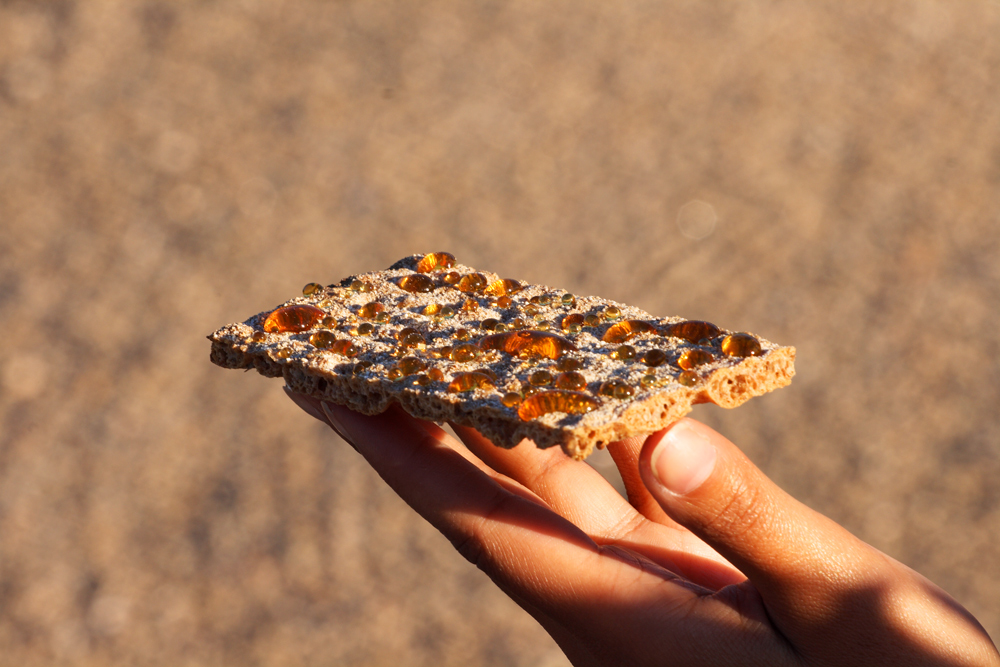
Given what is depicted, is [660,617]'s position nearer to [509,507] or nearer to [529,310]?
[509,507]

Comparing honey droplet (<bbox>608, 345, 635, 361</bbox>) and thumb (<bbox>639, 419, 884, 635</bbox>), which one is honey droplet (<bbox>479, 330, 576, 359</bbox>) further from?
thumb (<bbox>639, 419, 884, 635</bbox>)

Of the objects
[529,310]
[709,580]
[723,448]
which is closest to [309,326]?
[529,310]

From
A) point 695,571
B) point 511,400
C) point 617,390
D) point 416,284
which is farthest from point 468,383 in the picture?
point 695,571

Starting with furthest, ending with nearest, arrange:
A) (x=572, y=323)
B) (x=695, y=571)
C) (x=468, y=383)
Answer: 1. (x=695, y=571)
2. (x=572, y=323)
3. (x=468, y=383)

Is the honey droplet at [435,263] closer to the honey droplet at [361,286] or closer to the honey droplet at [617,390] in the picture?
the honey droplet at [361,286]

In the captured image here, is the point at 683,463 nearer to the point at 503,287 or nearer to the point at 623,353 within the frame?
the point at 623,353

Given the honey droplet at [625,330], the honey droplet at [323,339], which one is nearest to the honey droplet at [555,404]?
the honey droplet at [625,330]
